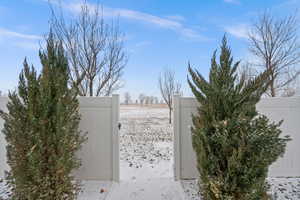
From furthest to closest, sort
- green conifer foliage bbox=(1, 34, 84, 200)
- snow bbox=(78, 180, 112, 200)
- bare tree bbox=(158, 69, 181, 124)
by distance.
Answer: bare tree bbox=(158, 69, 181, 124), snow bbox=(78, 180, 112, 200), green conifer foliage bbox=(1, 34, 84, 200)

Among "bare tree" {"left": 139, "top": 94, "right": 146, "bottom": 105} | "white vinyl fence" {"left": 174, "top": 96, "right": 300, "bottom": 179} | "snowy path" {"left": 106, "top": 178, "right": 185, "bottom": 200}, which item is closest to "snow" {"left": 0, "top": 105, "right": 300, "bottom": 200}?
"snowy path" {"left": 106, "top": 178, "right": 185, "bottom": 200}

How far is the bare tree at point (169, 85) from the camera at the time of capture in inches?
369

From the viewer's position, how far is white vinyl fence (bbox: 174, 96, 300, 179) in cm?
314

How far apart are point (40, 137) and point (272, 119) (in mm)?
3763

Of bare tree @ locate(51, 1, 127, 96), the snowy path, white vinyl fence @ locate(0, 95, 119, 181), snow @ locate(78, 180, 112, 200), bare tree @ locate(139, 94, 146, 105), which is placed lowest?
the snowy path

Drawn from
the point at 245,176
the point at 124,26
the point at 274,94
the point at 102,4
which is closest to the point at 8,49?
the point at 102,4

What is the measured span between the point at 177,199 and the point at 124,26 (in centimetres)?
471

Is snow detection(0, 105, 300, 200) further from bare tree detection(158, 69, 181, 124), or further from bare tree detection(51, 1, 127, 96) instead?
bare tree detection(158, 69, 181, 124)

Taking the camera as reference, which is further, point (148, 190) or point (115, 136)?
point (115, 136)

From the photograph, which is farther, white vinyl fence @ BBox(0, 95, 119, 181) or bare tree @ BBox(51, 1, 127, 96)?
bare tree @ BBox(51, 1, 127, 96)

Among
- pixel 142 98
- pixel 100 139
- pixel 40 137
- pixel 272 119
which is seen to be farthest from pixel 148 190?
pixel 142 98

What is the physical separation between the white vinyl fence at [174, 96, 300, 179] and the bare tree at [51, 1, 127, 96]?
2.73 m

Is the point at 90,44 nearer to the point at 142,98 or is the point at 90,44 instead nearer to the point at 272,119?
the point at 272,119

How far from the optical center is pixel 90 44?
465cm
